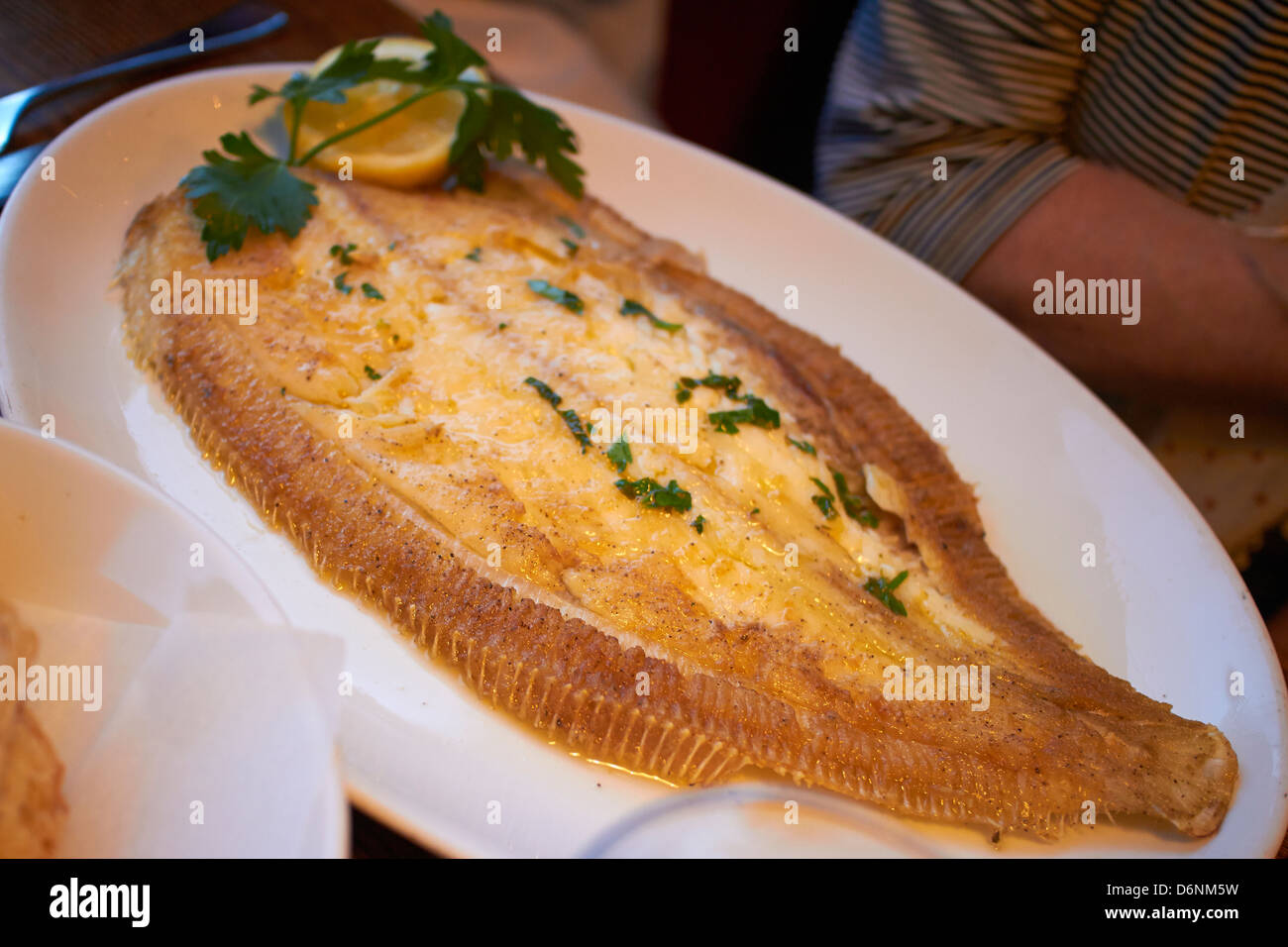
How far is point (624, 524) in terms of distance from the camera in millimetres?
1654

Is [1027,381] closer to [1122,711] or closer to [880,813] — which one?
[1122,711]

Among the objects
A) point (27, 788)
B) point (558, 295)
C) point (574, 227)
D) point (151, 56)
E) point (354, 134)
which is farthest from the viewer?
point (151, 56)

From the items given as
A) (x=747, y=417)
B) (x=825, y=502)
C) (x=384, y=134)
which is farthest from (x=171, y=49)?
(x=825, y=502)

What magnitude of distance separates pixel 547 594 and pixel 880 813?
2.22 feet

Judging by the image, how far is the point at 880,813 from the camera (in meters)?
1.49

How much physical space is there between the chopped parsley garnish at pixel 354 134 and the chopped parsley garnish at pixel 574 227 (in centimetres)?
12

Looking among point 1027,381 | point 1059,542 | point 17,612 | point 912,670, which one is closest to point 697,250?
point 1027,381

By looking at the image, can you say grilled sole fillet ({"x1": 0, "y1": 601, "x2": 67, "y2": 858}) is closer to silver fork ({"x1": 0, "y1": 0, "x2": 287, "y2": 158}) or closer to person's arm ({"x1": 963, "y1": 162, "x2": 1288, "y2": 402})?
silver fork ({"x1": 0, "y1": 0, "x2": 287, "y2": 158})

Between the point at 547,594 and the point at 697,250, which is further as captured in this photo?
the point at 697,250

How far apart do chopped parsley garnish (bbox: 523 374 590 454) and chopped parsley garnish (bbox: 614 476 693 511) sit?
0.39 ft

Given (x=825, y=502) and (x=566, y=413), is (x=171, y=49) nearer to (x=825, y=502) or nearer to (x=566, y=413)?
(x=566, y=413)

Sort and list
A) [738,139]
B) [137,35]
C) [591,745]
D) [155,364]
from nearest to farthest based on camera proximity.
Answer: [591,745] < [155,364] < [137,35] < [738,139]

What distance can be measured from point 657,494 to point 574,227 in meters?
0.98

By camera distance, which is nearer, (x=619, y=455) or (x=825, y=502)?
(x=619, y=455)
